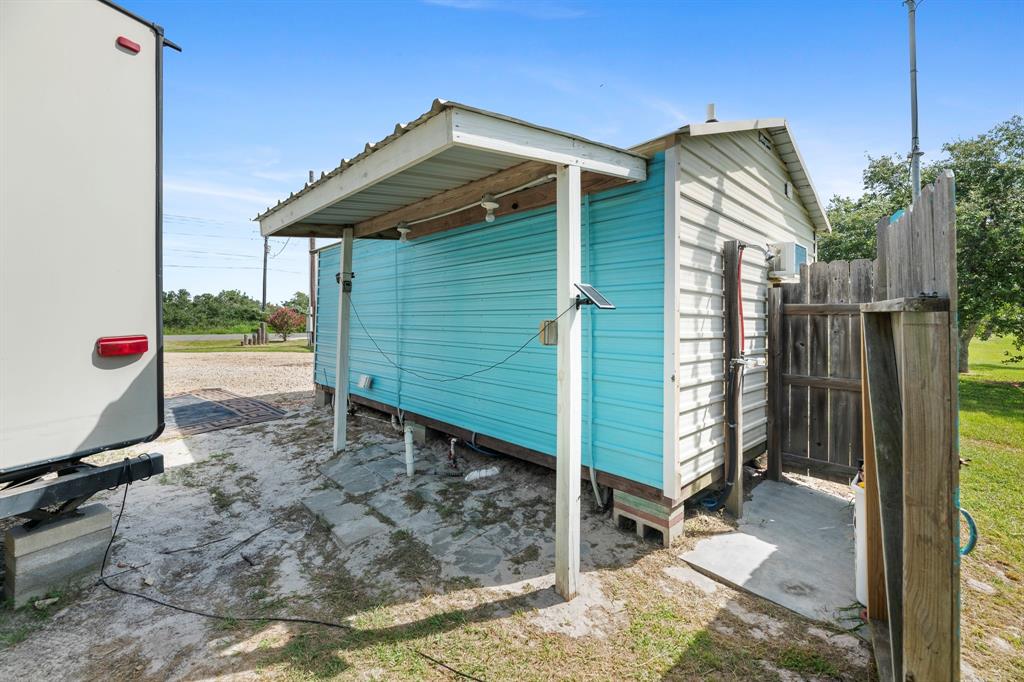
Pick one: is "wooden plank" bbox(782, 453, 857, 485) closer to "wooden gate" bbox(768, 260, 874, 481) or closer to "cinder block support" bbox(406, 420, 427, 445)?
"wooden gate" bbox(768, 260, 874, 481)

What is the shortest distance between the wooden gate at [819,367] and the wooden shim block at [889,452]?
8.55 ft

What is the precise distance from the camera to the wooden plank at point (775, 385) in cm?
437

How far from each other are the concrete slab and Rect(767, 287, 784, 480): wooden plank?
43 centimetres

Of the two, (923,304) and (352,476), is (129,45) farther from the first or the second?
(923,304)


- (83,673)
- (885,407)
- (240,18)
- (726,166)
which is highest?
(240,18)

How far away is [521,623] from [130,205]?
133 inches

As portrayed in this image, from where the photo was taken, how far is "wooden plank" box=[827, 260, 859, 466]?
401 cm

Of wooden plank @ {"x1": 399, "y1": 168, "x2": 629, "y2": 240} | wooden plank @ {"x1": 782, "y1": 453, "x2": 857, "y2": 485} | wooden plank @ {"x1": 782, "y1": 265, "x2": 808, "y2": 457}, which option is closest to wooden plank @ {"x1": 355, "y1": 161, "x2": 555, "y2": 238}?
wooden plank @ {"x1": 399, "y1": 168, "x2": 629, "y2": 240}

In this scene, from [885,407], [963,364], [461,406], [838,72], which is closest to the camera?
[885,407]

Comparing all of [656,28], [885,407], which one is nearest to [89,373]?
[885,407]

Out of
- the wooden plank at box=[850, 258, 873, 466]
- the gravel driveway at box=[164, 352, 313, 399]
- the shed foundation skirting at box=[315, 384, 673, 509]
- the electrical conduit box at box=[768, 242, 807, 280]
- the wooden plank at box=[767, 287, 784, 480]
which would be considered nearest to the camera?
the shed foundation skirting at box=[315, 384, 673, 509]

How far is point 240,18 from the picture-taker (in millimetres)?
5238

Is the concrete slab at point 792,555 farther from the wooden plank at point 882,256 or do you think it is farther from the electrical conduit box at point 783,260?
the electrical conduit box at point 783,260

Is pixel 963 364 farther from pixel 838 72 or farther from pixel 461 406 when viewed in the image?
pixel 461 406
